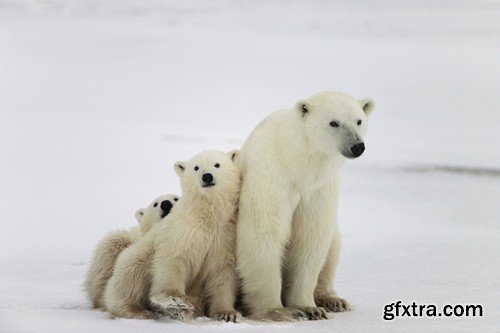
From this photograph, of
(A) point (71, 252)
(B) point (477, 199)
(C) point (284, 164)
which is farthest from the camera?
(B) point (477, 199)

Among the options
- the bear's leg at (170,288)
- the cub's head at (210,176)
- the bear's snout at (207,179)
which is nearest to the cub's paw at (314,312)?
the bear's leg at (170,288)

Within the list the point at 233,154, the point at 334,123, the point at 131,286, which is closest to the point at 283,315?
the point at 131,286

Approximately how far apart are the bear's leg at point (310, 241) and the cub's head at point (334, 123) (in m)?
0.40

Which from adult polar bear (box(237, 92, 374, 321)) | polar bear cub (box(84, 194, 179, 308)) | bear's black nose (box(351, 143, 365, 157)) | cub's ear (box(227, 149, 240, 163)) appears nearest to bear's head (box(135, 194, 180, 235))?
polar bear cub (box(84, 194, 179, 308))

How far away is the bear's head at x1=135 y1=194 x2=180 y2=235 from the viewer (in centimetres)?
677

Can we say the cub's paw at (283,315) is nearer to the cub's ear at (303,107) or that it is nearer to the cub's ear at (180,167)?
the cub's ear at (180,167)

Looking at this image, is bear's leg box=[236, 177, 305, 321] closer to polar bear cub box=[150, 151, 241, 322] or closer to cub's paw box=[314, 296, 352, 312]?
polar bear cub box=[150, 151, 241, 322]

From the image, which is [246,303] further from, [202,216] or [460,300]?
[460,300]

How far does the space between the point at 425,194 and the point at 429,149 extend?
2242 mm

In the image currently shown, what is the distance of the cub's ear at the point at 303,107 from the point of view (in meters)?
6.31

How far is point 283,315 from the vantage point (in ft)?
20.5

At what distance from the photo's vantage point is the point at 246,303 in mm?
6434

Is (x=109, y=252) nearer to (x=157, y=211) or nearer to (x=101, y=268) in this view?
(x=101, y=268)

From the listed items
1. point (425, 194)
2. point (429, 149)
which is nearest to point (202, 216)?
point (425, 194)
